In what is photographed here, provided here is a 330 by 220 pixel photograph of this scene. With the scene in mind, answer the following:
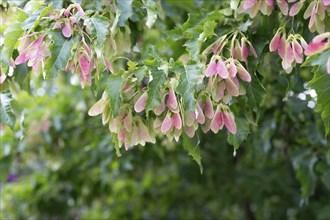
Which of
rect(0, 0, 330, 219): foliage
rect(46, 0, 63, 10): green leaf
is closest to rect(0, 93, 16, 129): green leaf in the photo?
rect(0, 0, 330, 219): foliage

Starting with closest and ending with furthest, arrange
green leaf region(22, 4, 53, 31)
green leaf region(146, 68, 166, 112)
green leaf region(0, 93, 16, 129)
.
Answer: green leaf region(146, 68, 166, 112) < green leaf region(22, 4, 53, 31) < green leaf region(0, 93, 16, 129)

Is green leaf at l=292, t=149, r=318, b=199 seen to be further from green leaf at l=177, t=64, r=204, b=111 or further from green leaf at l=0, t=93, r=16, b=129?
green leaf at l=0, t=93, r=16, b=129

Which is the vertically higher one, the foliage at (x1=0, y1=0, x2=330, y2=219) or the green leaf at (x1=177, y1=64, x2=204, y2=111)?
the green leaf at (x1=177, y1=64, x2=204, y2=111)

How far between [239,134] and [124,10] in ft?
1.55

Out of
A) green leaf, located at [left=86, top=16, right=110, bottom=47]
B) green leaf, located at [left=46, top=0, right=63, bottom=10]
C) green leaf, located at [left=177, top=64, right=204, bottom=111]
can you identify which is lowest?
green leaf, located at [left=177, top=64, right=204, bottom=111]

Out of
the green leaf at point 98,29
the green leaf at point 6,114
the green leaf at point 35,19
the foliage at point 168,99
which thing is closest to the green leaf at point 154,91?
the foliage at point 168,99

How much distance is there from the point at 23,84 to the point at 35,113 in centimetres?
103

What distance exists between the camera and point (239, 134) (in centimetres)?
138

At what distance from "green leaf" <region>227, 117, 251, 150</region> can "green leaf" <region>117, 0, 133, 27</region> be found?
410mm

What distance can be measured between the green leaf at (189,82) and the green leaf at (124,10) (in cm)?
30

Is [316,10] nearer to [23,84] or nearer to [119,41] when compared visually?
[119,41]

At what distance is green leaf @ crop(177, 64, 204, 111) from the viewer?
47.3 inches

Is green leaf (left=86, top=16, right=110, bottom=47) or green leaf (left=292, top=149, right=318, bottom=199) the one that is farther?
green leaf (left=292, top=149, right=318, bottom=199)

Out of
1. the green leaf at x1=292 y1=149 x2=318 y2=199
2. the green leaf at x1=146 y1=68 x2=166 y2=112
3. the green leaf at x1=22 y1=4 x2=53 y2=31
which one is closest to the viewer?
the green leaf at x1=146 y1=68 x2=166 y2=112
